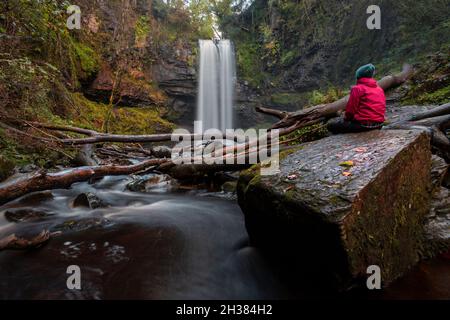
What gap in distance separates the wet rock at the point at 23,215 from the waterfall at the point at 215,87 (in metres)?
20.9

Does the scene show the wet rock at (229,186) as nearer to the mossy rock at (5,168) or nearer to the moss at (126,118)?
the mossy rock at (5,168)

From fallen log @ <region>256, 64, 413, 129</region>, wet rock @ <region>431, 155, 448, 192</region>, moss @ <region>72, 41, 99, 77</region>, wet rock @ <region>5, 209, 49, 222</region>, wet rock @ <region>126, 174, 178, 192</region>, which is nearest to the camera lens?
wet rock @ <region>431, 155, 448, 192</region>

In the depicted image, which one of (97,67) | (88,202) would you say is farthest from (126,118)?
(88,202)

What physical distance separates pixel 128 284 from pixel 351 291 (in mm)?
2019

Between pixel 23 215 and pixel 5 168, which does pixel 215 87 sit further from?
pixel 23 215

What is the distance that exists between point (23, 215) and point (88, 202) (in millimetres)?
1017

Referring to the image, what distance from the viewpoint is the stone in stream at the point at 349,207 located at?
2.02 meters

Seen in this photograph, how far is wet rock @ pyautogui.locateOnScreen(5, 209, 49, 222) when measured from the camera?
13.4 feet

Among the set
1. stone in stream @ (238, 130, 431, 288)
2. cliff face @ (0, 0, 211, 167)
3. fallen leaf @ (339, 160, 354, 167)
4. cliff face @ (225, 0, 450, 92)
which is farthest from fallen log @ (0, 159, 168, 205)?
cliff face @ (225, 0, 450, 92)

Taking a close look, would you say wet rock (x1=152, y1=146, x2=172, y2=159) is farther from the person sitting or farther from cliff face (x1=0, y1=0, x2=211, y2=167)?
the person sitting

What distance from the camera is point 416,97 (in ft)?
22.6

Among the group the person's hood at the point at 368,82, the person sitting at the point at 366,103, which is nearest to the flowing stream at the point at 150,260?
the person sitting at the point at 366,103

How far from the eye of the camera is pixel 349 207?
198 cm

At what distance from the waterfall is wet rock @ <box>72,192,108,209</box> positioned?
66.0ft
